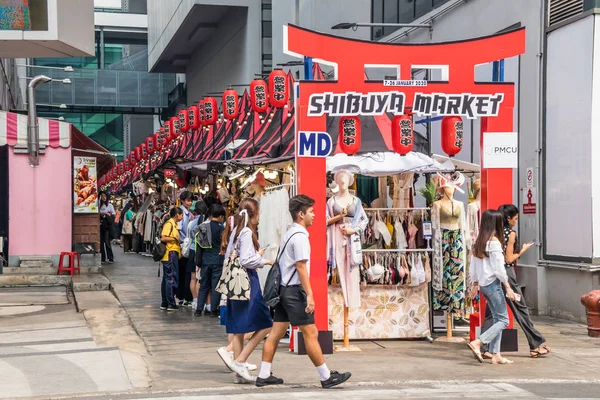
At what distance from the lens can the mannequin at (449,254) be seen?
459 inches

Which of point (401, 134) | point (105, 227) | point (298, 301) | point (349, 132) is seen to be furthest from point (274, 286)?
point (105, 227)

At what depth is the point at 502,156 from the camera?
433 inches

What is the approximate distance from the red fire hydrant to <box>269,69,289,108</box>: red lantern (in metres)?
8.42

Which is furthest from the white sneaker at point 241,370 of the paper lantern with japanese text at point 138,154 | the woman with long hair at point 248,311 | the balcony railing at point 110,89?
the balcony railing at point 110,89

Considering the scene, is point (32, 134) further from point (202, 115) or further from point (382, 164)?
point (382, 164)

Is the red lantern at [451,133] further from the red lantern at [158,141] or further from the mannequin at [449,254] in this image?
the red lantern at [158,141]

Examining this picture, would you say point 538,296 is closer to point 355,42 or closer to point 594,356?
point 594,356

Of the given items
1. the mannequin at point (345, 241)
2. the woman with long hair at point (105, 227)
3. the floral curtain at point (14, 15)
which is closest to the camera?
the mannequin at point (345, 241)

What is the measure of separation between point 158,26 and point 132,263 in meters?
25.1

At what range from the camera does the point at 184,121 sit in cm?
2702

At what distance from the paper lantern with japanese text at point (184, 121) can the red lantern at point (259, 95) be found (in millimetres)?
7444

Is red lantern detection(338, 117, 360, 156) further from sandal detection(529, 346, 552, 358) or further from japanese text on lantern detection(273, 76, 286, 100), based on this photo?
japanese text on lantern detection(273, 76, 286, 100)

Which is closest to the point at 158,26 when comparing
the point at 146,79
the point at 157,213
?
the point at 146,79

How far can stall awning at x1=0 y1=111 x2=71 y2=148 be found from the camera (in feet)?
67.6
